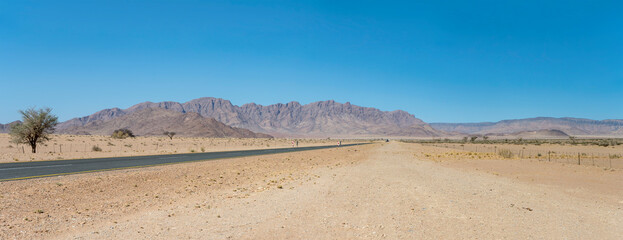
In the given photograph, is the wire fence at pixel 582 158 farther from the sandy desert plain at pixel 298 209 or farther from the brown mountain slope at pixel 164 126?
the brown mountain slope at pixel 164 126

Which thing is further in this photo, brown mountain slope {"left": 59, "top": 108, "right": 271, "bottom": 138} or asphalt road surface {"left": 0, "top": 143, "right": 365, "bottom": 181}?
brown mountain slope {"left": 59, "top": 108, "right": 271, "bottom": 138}

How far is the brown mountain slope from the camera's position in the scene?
146 meters

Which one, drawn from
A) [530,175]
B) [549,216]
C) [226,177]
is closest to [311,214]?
[549,216]

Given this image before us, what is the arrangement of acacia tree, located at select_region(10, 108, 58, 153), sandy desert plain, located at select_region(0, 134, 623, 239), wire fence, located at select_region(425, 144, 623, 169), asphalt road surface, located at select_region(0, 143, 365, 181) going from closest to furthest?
sandy desert plain, located at select_region(0, 134, 623, 239)
asphalt road surface, located at select_region(0, 143, 365, 181)
wire fence, located at select_region(425, 144, 623, 169)
acacia tree, located at select_region(10, 108, 58, 153)

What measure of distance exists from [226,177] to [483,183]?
1208cm

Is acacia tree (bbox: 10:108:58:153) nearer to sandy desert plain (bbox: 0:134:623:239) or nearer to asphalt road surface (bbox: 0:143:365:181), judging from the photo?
asphalt road surface (bbox: 0:143:365:181)

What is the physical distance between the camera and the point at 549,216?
10047 mm

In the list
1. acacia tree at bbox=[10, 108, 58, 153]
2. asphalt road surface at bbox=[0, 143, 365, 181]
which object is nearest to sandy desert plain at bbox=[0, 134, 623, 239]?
asphalt road surface at bbox=[0, 143, 365, 181]

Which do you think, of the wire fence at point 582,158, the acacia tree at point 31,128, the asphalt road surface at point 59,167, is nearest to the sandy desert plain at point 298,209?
the asphalt road surface at point 59,167

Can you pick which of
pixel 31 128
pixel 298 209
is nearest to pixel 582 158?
pixel 298 209

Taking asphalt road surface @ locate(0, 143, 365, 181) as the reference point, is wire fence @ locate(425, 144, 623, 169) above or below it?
below

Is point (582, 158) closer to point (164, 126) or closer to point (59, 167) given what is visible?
point (59, 167)

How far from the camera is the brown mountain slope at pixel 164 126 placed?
145625 mm

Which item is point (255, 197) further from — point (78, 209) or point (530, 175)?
point (530, 175)
